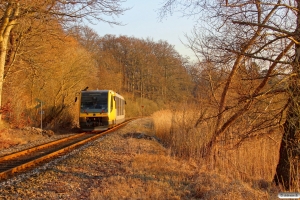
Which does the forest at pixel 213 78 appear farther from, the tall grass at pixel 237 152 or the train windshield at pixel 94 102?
the train windshield at pixel 94 102

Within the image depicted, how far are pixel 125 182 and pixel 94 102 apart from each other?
15541 millimetres

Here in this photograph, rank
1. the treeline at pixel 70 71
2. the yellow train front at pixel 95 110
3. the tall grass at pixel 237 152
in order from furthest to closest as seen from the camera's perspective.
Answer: the yellow train front at pixel 95 110 → the treeline at pixel 70 71 → the tall grass at pixel 237 152

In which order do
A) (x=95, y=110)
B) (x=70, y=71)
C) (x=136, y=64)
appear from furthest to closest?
(x=136, y=64), (x=70, y=71), (x=95, y=110)

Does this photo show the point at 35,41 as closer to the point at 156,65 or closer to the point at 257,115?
the point at 257,115

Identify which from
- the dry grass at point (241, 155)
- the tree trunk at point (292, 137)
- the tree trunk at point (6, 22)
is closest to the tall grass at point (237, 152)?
the dry grass at point (241, 155)

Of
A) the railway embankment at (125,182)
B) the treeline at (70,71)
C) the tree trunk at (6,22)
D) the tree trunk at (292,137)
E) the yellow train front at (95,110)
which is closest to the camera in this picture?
the railway embankment at (125,182)

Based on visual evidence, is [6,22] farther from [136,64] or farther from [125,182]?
[136,64]

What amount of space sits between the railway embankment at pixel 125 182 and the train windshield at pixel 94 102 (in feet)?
39.5

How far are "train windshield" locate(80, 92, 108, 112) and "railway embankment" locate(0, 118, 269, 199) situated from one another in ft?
39.5

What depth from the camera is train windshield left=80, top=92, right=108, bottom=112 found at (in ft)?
69.4

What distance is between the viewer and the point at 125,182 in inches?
246

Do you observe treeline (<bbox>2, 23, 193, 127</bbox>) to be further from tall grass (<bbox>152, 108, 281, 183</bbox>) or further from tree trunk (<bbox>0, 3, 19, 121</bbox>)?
tall grass (<bbox>152, 108, 281, 183</bbox>)

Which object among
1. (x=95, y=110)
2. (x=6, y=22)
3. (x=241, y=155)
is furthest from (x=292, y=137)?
(x=95, y=110)

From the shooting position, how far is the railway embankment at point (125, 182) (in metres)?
5.55
